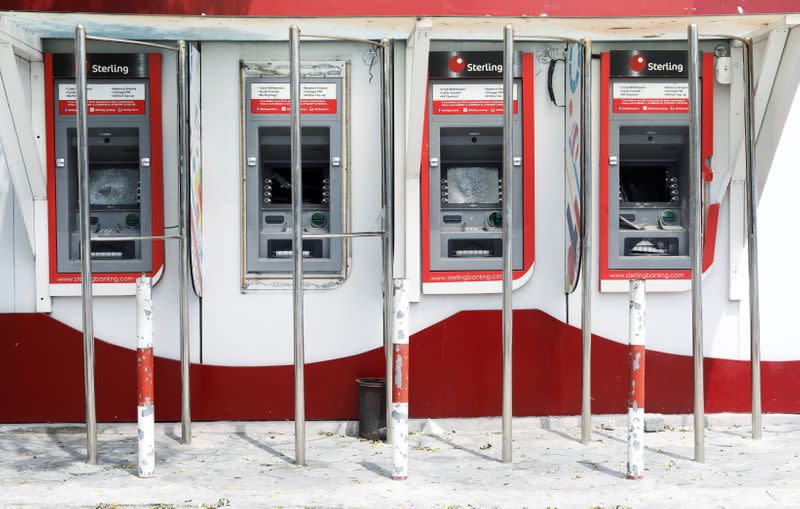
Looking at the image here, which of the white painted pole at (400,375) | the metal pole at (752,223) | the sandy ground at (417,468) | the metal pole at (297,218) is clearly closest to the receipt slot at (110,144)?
the sandy ground at (417,468)

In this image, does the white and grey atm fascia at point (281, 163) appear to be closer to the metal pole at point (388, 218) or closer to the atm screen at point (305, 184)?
the atm screen at point (305, 184)

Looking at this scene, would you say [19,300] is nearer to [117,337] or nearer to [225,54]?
[117,337]

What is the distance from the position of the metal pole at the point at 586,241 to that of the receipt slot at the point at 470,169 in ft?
1.87

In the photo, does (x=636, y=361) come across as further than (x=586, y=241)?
No

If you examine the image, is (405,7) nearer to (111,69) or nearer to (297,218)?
(297,218)

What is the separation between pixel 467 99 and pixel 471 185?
0.56 meters

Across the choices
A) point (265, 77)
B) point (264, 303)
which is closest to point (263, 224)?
point (264, 303)

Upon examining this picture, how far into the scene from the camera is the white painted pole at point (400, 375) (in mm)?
5570

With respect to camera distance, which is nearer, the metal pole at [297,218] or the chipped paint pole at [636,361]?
the chipped paint pole at [636,361]

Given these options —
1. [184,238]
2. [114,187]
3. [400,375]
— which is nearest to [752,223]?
[400,375]

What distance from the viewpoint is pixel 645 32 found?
21.9 feet

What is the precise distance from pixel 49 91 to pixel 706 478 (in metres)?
4.66

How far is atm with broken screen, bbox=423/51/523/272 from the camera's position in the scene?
22.8ft

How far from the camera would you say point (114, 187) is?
7.03m
